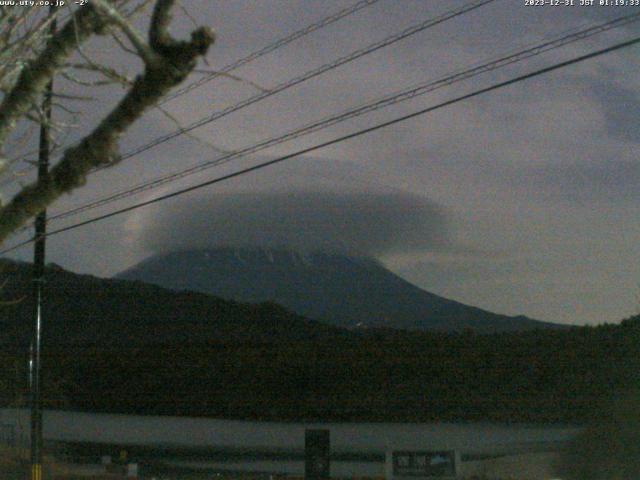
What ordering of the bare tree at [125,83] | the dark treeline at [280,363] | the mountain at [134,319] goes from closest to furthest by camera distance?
the bare tree at [125,83]
the dark treeline at [280,363]
the mountain at [134,319]

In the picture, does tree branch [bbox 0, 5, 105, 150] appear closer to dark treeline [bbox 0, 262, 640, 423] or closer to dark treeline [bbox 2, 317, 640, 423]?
dark treeline [bbox 0, 262, 640, 423]

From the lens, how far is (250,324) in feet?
123

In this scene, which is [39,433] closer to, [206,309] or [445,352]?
[445,352]

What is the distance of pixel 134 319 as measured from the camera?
37.9m

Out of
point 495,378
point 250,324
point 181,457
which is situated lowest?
point 181,457

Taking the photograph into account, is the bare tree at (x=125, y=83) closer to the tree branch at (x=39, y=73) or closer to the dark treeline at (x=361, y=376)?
the tree branch at (x=39, y=73)

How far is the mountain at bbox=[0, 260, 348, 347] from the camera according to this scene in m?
35.8

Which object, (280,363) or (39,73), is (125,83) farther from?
(280,363)

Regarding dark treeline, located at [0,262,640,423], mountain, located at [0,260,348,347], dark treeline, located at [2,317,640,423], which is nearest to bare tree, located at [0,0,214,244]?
dark treeline, located at [0,262,640,423]

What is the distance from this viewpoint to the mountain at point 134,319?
117 feet

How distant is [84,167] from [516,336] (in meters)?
26.3

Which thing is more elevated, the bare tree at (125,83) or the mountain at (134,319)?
the mountain at (134,319)

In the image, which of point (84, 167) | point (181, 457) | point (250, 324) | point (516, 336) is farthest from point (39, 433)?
point (250, 324)

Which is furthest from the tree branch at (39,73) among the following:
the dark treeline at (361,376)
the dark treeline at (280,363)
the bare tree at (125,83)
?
the dark treeline at (361,376)
